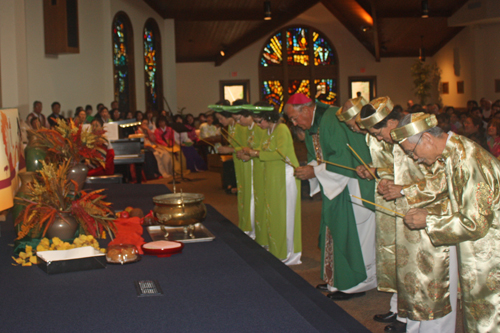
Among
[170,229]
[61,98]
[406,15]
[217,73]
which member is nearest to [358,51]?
[406,15]

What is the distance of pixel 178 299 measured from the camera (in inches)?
64.4

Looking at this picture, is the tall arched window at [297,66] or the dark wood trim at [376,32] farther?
the tall arched window at [297,66]

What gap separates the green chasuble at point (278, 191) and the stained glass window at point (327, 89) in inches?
570

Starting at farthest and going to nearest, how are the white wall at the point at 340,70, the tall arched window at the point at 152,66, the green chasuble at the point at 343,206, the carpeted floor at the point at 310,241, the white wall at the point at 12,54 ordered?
1. the white wall at the point at 340,70
2. the tall arched window at the point at 152,66
3. the white wall at the point at 12,54
4. the green chasuble at the point at 343,206
5. the carpeted floor at the point at 310,241

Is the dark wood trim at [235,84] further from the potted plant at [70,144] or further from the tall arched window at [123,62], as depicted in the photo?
the potted plant at [70,144]

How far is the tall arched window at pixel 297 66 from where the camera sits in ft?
60.0

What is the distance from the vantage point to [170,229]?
257 cm

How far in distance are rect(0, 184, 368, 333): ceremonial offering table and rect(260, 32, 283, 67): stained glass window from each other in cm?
1663

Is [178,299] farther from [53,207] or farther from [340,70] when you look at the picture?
[340,70]

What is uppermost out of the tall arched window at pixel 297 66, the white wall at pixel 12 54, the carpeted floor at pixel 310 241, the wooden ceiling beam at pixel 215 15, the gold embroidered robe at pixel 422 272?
the wooden ceiling beam at pixel 215 15

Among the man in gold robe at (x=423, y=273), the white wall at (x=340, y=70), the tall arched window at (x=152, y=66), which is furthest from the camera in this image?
the white wall at (x=340, y=70)

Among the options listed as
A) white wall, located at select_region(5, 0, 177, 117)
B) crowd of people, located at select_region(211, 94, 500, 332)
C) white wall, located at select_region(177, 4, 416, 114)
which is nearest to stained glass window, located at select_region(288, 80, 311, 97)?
white wall, located at select_region(177, 4, 416, 114)

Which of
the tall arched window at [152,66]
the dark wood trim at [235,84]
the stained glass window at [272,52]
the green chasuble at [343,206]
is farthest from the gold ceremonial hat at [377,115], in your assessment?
the stained glass window at [272,52]

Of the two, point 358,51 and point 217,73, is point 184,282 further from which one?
point 358,51
